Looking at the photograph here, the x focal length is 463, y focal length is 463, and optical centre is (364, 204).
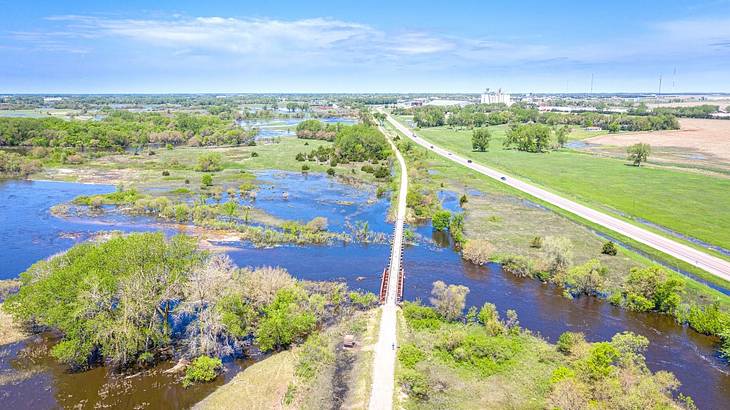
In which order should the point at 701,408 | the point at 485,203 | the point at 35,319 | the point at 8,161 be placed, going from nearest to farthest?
1. the point at 701,408
2. the point at 35,319
3. the point at 485,203
4. the point at 8,161

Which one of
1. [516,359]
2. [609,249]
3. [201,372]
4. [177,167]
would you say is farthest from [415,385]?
[177,167]

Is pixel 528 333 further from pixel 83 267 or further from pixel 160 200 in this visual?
pixel 160 200

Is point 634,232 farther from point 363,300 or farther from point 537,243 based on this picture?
point 363,300

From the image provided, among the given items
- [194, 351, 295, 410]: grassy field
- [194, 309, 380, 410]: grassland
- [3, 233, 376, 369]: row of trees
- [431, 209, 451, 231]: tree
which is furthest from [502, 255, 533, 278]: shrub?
[194, 351, 295, 410]: grassy field

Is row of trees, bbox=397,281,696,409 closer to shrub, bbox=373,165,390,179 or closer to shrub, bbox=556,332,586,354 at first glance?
shrub, bbox=556,332,586,354

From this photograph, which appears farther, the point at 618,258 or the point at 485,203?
the point at 485,203

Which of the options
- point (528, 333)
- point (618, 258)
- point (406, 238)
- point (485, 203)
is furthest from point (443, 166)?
point (528, 333)

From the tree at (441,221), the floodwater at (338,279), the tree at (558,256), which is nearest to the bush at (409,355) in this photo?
the floodwater at (338,279)
